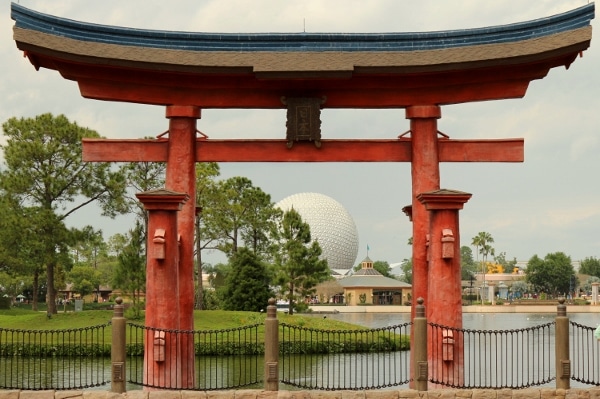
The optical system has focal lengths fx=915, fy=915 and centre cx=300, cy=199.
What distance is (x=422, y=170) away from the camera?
16.3 m

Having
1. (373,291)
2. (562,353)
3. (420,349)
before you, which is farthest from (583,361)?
(373,291)

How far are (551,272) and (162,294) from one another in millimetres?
88636

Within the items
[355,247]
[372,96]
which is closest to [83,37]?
[372,96]

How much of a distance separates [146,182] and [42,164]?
4.78 metres

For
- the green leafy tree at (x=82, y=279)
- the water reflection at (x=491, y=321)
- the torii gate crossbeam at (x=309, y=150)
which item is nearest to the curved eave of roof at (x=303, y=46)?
the torii gate crossbeam at (x=309, y=150)

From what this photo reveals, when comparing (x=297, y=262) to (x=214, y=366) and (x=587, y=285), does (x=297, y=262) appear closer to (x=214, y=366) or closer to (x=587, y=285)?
(x=214, y=366)

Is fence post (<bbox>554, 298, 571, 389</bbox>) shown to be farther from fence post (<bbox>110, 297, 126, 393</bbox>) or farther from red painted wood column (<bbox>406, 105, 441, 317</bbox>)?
fence post (<bbox>110, 297, 126, 393</bbox>)

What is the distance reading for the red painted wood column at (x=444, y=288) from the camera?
49.6 ft

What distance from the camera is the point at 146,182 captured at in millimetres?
43031

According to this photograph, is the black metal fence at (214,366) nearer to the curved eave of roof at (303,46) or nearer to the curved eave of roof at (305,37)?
the curved eave of roof at (303,46)

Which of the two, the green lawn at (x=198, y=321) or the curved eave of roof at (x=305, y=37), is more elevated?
the curved eave of roof at (x=305, y=37)

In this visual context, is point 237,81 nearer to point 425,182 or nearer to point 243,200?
point 425,182

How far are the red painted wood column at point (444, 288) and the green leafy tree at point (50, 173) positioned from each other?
28.8 m

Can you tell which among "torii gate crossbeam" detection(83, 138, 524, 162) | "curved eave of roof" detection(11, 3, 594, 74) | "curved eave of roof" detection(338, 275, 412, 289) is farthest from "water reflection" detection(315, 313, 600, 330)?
"curved eave of roof" detection(11, 3, 594, 74)
